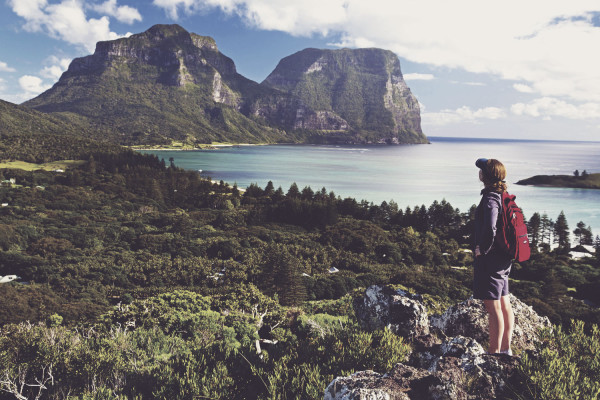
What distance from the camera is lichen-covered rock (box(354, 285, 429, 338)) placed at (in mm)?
6898

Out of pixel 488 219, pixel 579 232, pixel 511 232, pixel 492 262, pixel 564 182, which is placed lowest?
pixel 579 232

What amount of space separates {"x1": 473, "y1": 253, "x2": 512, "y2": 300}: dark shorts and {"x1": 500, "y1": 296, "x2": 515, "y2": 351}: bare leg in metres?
0.14

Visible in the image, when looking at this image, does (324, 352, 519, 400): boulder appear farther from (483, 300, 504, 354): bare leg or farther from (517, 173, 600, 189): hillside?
(517, 173, 600, 189): hillside

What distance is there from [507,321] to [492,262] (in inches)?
36.7

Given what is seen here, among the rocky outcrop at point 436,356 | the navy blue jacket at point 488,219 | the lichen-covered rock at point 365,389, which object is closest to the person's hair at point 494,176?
the navy blue jacket at point 488,219

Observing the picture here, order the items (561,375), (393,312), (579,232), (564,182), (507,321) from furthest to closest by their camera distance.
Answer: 1. (564,182)
2. (579,232)
3. (393,312)
4. (507,321)
5. (561,375)

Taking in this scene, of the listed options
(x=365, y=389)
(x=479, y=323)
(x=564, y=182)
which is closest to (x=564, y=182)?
(x=564, y=182)

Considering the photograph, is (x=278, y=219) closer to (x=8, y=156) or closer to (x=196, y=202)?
(x=196, y=202)

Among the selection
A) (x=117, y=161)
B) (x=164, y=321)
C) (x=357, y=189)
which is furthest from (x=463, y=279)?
(x=117, y=161)

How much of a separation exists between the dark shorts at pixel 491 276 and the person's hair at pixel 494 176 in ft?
3.15

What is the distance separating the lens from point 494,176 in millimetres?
5074

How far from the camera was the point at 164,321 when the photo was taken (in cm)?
1767

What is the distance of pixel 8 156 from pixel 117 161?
3184 centimetres

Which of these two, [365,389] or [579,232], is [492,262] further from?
[579,232]
